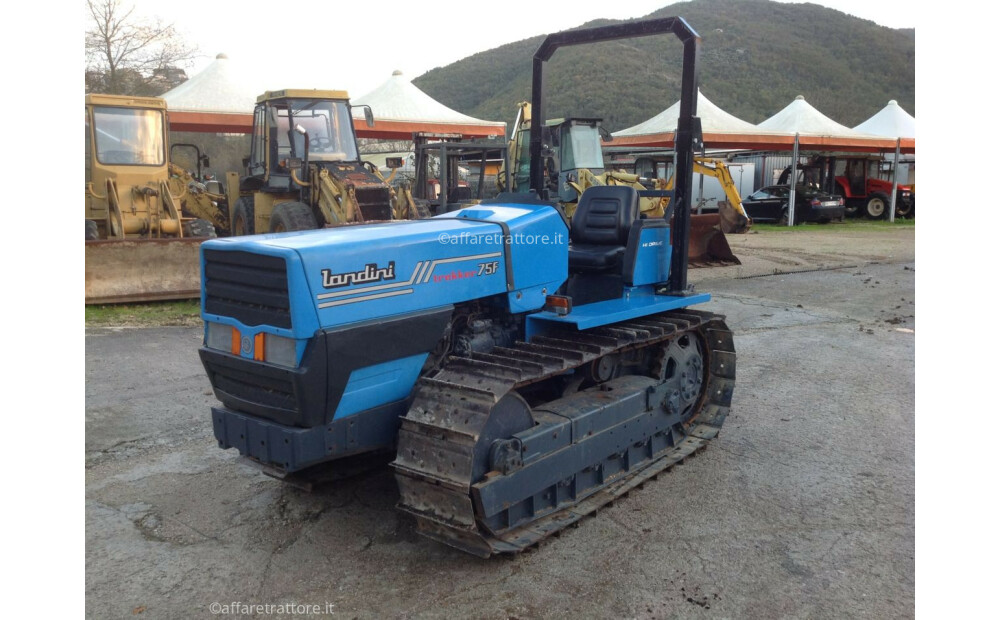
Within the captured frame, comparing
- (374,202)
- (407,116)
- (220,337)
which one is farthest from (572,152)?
(220,337)

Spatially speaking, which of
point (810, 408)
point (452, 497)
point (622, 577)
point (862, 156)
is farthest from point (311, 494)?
point (862, 156)

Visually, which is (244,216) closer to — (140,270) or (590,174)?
(140,270)

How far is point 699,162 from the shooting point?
45.9ft

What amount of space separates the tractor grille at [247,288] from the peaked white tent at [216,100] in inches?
698

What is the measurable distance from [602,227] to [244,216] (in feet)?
27.3

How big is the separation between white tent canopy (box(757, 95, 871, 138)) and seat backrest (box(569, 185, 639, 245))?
2175 centimetres

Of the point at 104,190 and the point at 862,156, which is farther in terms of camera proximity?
the point at 862,156

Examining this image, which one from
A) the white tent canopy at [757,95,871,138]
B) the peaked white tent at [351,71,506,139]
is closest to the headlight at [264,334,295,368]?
the peaked white tent at [351,71,506,139]

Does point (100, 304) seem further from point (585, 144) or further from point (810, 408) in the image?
point (585, 144)

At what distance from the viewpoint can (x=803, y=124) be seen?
83.1 ft

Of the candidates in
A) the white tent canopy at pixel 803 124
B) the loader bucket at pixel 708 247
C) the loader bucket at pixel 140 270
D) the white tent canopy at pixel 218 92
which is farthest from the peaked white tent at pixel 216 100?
the white tent canopy at pixel 803 124

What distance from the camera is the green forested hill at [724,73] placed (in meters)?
52.9

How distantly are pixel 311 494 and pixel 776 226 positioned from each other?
2158 cm

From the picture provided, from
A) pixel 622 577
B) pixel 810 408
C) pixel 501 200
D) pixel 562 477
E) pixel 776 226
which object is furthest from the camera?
pixel 776 226
